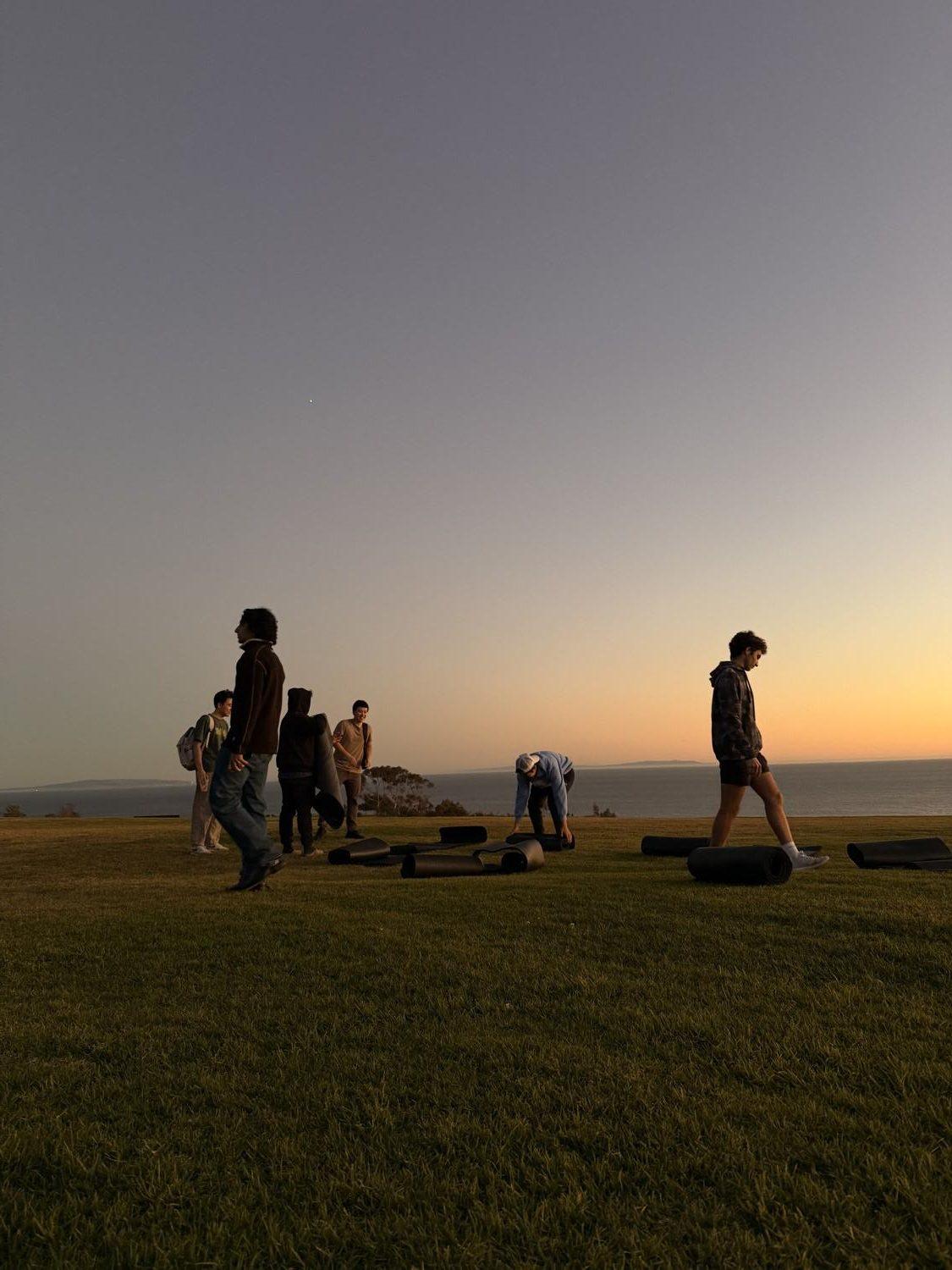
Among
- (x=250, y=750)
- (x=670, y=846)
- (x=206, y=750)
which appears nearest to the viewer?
(x=250, y=750)

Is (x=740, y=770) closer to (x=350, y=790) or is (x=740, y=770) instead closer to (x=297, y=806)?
(x=297, y=806)

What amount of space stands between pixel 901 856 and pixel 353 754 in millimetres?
9605

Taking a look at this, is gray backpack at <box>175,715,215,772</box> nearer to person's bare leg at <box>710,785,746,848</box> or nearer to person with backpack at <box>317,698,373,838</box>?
person with backpack at <box>317,698,373,838</box>

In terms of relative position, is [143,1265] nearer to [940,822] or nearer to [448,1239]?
[448,1239]

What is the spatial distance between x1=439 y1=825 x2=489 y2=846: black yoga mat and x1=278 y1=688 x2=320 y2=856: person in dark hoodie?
7.55 ft

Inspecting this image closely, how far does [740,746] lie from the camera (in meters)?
9.13

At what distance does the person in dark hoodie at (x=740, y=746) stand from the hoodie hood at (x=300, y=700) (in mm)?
6322

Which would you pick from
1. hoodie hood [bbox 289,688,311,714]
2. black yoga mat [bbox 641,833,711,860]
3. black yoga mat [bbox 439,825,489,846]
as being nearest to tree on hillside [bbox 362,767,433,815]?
black yoga mat [bbox 439,825,489,846]

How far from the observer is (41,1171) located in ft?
9.81

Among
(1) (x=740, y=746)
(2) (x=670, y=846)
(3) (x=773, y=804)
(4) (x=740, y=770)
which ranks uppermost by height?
(1) (x=740, y=746)

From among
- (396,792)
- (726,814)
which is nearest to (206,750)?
(726,814)

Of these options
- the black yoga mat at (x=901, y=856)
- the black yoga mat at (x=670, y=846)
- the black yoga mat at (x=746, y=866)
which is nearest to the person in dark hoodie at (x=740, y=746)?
the black yoga mat at (x=901, y=856)

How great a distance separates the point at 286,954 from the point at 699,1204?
12.3ft

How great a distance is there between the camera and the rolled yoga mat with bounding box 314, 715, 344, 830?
12.0 meters
